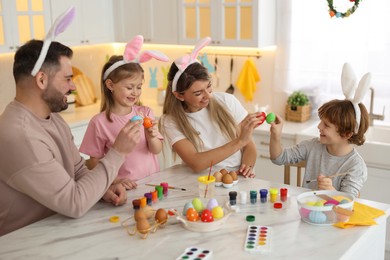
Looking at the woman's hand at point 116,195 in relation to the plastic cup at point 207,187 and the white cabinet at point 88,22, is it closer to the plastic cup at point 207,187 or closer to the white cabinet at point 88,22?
the plastic cup at point 207,187

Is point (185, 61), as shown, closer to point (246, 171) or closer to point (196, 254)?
point (246, 171)

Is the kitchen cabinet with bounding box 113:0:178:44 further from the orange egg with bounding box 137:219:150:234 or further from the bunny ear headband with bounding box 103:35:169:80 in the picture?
the orange egg with bounding box 137:219:150:234

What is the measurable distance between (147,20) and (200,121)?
209 centimetres

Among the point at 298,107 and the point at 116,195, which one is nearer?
the point at 116,195

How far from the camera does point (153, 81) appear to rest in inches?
184

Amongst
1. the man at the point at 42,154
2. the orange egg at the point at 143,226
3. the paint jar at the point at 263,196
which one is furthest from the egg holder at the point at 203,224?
the man at the point at 42,154

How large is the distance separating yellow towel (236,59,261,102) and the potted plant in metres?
0.36

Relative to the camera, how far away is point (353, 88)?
2.28m

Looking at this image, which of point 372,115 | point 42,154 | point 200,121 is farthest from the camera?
point 372,115

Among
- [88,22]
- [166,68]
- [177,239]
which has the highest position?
[88,22]

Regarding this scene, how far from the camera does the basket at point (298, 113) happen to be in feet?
12.8

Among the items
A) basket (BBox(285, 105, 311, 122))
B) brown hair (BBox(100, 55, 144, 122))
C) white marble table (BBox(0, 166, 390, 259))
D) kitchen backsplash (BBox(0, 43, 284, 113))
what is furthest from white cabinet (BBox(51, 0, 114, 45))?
white marble table (BBox(0, 166, 390, 259))

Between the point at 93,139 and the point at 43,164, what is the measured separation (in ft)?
2.43

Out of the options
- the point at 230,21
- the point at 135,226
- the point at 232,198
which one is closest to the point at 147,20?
the point at 230,21
